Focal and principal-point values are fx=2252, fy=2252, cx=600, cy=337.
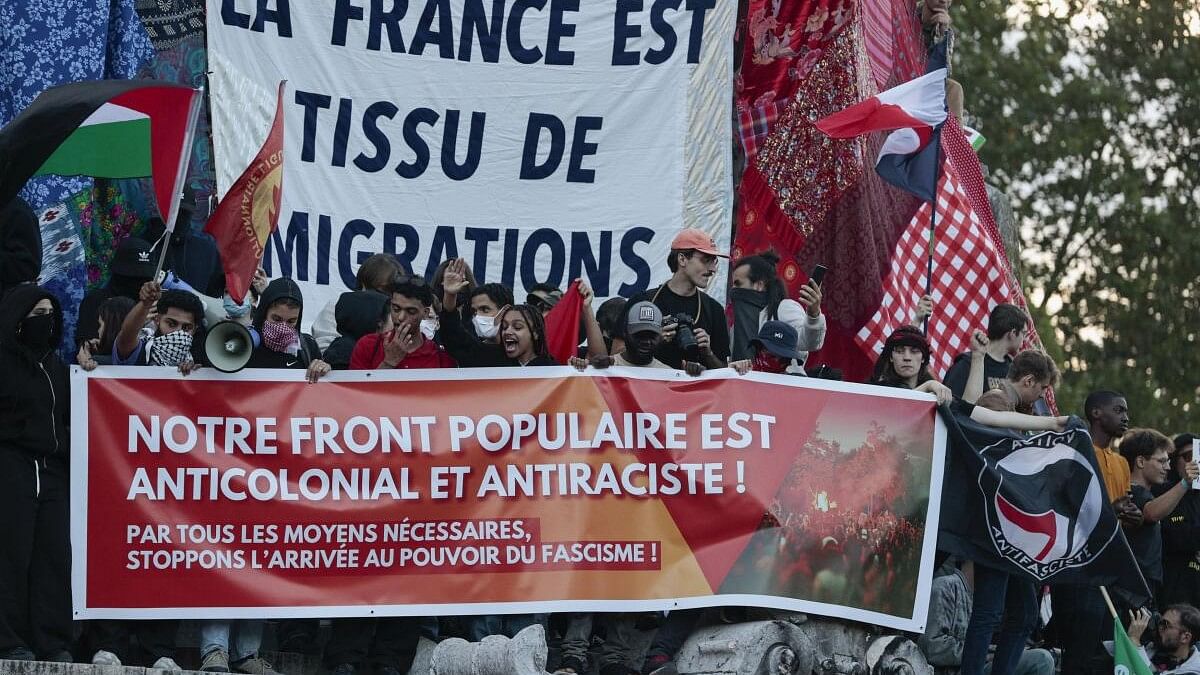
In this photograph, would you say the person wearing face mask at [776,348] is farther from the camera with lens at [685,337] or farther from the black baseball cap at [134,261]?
the black baseball cap at [134,261]

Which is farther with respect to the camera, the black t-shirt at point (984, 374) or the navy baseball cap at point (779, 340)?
the black t-shirt at point (984, 374)

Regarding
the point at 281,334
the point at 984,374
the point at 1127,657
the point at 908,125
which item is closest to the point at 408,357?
the point at 281,334

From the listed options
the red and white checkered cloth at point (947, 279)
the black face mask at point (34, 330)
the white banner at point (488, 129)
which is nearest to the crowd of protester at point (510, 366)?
the black face mask at point (34, 330)

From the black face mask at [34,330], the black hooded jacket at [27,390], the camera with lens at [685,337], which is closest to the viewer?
the black hooded jacket at [27,390]

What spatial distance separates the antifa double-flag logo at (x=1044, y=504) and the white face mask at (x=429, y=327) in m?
2.94

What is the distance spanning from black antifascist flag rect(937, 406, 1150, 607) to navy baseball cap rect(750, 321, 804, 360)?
861 mm

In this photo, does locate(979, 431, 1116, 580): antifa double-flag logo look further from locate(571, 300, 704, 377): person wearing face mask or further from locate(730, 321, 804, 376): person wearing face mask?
locate(571, 300, 704, 377): person wearing face mask

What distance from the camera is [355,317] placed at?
12164 mm

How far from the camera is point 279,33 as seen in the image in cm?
1441

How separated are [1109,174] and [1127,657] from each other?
72.3 ft

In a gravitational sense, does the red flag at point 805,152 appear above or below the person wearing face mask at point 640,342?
above

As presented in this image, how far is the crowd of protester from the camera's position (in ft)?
35.0

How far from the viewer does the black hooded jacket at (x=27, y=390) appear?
10570mm

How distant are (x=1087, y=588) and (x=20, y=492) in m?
5.90
